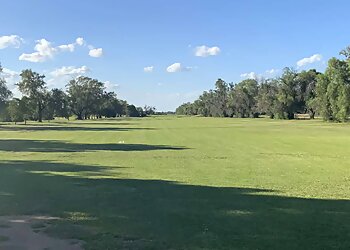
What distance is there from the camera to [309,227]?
9.56m

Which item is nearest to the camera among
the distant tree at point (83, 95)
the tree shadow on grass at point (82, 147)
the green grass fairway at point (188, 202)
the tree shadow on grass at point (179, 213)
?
the tree shadow on grass at point (179, 213)

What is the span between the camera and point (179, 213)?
Answer: 11039 millimetres

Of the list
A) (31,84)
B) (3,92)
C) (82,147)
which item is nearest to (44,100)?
(31,84)

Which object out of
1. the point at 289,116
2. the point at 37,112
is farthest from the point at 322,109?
the point at 37,112

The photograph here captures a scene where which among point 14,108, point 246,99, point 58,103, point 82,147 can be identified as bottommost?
point 82,147

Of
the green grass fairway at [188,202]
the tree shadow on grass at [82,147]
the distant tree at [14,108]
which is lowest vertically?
Result: the tree shadow on grass at [82,147]

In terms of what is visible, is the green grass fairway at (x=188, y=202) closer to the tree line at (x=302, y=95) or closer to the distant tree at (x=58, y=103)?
the tree line at (x=302, y=95)

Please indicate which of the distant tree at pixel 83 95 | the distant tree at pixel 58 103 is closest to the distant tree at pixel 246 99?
the distant tree at pixel 83 95

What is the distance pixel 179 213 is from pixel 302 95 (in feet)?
460

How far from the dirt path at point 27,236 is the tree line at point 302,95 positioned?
91938mm

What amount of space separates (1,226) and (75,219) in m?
1.58

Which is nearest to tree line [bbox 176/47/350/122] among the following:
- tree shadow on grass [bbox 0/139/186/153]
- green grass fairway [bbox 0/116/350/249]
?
tree shadow on grass [bbox 0/139/186/153]

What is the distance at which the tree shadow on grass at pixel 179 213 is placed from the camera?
28.0 ft

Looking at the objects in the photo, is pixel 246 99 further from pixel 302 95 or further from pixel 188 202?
pixel 188 202
